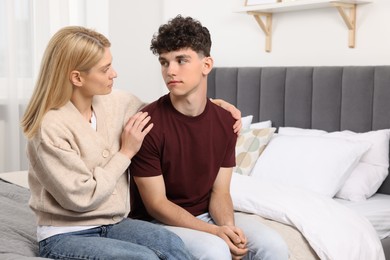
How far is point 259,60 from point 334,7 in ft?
2.11

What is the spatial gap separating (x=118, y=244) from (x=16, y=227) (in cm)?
56

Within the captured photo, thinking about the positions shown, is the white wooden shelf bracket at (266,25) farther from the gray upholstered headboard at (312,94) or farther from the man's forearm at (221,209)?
the man's forearm at (221,209)

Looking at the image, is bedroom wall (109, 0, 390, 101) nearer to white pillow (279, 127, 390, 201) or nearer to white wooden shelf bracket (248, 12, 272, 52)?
white wooden shelf bracket (248, 12, 272, 52)

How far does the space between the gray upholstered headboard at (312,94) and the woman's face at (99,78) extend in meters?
1.72

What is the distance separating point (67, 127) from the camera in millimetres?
1815

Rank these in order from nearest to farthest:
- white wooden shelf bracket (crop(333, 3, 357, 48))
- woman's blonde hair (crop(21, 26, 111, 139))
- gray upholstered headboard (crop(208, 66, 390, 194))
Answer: woman's blonde hair (crop(21, 26, 111, 139)) < gray upholstered headboard (crop(208, 66, 390, 194)) < white wooden shelf bracket (crop(333, 3, 357, 48))

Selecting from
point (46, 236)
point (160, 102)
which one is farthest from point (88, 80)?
point (46, 236)

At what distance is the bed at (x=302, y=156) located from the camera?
7.53 feet

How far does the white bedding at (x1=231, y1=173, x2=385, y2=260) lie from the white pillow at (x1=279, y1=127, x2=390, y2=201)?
0.52m

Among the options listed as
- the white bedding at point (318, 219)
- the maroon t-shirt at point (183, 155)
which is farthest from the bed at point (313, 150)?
the maroon t-shirt at point (183, 155)

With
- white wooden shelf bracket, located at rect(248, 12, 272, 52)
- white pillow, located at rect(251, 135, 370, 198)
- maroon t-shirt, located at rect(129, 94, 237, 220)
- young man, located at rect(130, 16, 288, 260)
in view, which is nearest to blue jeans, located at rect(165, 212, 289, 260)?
young man, located at rect(130, 16, 288, 260)

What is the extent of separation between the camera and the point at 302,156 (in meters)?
3.07

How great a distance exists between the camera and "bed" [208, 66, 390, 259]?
2.34 m

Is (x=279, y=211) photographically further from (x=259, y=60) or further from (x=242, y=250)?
(x=259, y=60)
